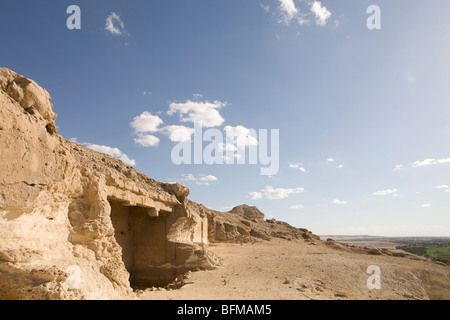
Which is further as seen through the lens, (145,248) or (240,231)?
(240,231)

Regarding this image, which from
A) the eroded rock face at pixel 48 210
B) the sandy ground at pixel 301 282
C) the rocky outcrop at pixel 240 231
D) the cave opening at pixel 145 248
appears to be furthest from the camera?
the rocky outcrop at pixel 240 231

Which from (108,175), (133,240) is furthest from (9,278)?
(133,240)

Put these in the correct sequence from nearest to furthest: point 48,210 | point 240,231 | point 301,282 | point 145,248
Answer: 1. point 48,210
2. point 301,282
3. point 145,248
4. point 240,231

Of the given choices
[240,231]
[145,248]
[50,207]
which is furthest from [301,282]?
[240,231]

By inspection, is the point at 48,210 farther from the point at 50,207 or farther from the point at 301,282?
the point at 301,282

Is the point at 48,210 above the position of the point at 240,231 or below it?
above

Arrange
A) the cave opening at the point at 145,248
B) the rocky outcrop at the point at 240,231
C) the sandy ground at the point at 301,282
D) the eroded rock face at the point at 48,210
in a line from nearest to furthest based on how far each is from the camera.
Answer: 1. the eroded rock face at the point at 48,210
2. the sandy ground at the point at 301,282
3. the cave opening at the point at 145,248
4. the rocky outcrop at the point at 240,231

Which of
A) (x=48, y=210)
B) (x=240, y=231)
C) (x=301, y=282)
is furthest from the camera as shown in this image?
(x=240, y=231)

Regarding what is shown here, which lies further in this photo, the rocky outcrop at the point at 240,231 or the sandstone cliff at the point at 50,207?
the rocky outcrop at the point at 240,231

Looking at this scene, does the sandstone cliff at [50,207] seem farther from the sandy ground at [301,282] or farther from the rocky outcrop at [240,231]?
the rocky outcrop at [240,231]

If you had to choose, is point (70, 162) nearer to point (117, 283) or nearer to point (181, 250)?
point (117, 283)

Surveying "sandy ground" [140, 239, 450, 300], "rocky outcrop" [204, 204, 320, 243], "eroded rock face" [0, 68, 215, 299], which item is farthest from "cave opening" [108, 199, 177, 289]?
"rocky outcrop" [204, 204, 320, 243]

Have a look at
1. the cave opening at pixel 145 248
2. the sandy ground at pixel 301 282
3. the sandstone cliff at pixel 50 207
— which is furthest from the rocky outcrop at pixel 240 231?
the sandstone cliff at pixel 50 207

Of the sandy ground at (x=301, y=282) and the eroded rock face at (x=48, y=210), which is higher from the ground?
the eroded rock face at (x=48, y=210)
